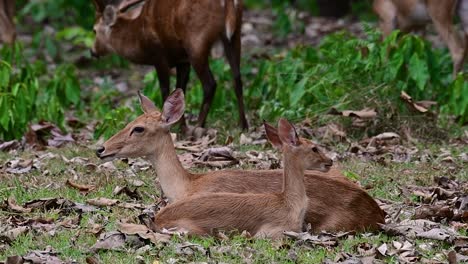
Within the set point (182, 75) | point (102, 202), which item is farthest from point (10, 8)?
point (102, 202)

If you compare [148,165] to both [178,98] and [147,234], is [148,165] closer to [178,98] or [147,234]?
[178,98]

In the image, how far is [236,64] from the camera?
1112cm

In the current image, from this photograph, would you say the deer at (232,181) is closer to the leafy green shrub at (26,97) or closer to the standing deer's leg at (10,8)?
the leafy green shrub at (26,97)

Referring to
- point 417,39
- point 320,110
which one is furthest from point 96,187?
point 417,39

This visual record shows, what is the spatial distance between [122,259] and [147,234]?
316mm

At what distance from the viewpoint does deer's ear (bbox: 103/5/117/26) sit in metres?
11.5

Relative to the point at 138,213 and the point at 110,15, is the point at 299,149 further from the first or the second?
the point at 110,15

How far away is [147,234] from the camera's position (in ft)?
20.9

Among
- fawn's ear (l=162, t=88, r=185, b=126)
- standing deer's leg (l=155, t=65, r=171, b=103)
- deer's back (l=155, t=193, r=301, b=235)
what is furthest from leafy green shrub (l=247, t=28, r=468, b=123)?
deer's back (l=155, t=193, r=301, b=235)

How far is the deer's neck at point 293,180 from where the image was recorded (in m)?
6.58

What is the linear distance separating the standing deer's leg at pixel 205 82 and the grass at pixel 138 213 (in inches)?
39.9

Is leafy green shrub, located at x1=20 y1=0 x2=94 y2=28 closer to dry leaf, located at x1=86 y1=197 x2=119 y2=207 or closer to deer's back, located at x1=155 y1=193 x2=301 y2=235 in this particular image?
dry leaf, located at x1=86 y1=197 x2=119 y2=207

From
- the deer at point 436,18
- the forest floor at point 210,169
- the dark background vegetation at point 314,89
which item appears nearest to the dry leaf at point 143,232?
the forest floor at point 210,169

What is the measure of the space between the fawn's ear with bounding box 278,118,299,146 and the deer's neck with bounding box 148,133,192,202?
73 cm
